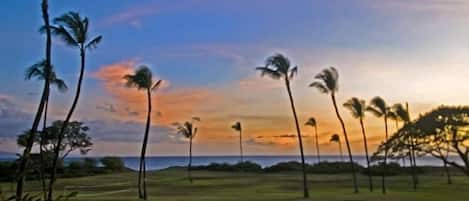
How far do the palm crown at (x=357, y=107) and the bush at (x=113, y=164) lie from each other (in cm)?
6542

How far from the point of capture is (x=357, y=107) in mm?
58438

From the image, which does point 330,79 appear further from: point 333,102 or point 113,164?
point 113,164

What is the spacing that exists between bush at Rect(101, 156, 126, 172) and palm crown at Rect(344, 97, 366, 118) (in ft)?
215

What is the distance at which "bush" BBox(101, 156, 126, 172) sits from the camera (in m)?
114

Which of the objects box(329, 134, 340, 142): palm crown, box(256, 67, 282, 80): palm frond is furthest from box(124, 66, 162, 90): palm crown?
box(329, 134, 340, 142): palm crown

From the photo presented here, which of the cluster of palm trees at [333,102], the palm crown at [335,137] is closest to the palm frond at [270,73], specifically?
the cluster of palm trees at [333,102]

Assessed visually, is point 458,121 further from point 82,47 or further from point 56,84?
point 56,84

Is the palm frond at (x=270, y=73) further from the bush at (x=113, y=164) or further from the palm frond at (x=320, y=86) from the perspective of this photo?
the bush at (x=113, y=164)

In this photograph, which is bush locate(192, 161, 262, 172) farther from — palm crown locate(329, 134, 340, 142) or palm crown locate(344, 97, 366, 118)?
palm crown locate(344, 97, 366, 118)

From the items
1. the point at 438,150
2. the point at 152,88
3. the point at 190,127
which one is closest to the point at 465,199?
the point at 438,150

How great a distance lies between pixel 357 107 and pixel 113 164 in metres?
67.8

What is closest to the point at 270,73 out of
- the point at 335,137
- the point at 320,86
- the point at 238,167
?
the point at 320,86

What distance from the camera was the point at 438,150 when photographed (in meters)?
31.9

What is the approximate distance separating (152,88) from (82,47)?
14.0 metres
